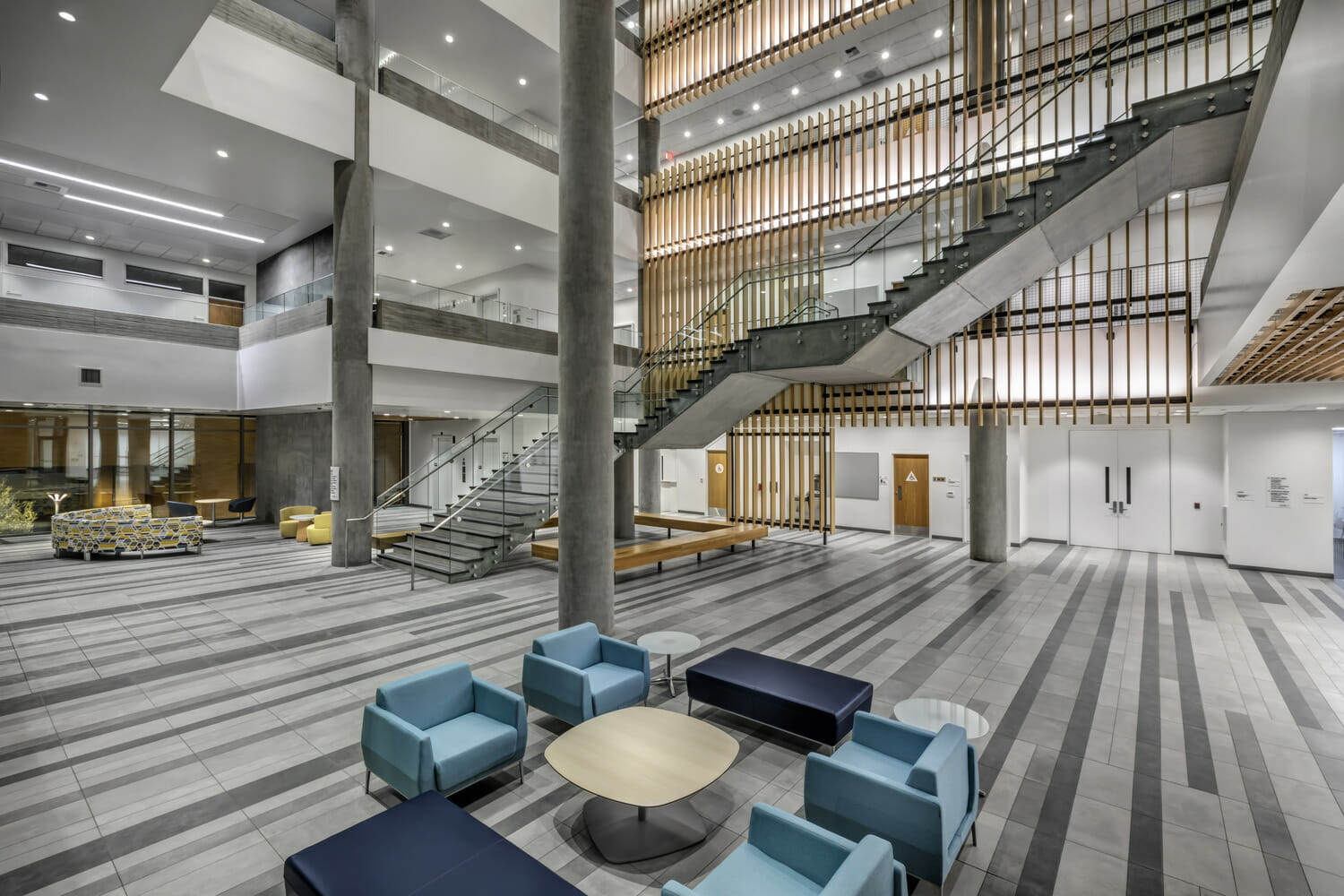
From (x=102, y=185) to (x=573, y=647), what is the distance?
14.9 metres

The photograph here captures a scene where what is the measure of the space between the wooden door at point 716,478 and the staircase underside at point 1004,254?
8.22m

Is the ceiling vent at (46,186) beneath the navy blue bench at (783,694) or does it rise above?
above

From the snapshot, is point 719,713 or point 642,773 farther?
point 719,713

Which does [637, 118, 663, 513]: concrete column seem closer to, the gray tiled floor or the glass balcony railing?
the gray tiled floor

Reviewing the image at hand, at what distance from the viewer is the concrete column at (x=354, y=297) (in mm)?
11609

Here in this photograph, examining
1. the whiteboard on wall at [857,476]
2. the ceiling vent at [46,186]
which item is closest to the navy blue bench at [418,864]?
the whiteboard on wall at [857,476]

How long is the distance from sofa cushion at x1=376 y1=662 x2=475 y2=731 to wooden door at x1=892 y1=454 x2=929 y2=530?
14061 millimetres

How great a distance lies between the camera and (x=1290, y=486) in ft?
36.3

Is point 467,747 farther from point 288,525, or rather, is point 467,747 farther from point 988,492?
point 288,525

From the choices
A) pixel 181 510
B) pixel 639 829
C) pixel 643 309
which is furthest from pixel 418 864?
pixel 181 510

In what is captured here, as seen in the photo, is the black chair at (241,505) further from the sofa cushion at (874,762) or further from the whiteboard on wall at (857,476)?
the sofa cushion at (874,762)

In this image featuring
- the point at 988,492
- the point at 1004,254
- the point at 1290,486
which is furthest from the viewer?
the point at 988,492

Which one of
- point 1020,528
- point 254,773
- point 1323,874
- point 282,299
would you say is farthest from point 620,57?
point 1323,874

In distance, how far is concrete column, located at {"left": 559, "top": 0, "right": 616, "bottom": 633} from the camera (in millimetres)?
7004
